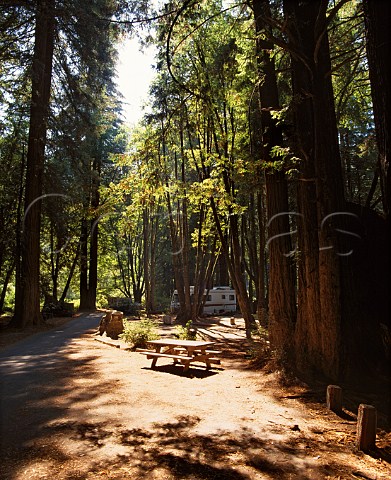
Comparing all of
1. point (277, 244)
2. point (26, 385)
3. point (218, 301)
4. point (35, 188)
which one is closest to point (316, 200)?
point (277, 244)

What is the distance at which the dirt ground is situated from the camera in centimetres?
384

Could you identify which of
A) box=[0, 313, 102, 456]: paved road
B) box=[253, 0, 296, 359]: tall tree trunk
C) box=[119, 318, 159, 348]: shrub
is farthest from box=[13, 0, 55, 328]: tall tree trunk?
box=[253, 0, 296, 359]: tall tree trunk

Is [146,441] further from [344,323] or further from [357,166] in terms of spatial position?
[357,166]

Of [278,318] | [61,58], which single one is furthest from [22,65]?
[278,318]

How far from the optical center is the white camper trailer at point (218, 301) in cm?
2823

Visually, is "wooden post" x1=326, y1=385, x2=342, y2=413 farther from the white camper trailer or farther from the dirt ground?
the white camper trailer

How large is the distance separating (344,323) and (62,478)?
5.50 meters

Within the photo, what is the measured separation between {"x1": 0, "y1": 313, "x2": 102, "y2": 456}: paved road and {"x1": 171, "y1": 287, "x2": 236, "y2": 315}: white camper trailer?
1642 centimetres

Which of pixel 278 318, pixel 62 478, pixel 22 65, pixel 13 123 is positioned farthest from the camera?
pixel 13 123

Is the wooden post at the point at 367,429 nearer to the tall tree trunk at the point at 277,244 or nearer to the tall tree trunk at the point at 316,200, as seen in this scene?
the tall tree trunk at the point at 316,200

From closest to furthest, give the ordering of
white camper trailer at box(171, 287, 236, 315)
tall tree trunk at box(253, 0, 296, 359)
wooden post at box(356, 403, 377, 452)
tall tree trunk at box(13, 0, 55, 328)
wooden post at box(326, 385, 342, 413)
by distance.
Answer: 1. wooden post at box(356, 403, 377, 452)
2. wooden post at box(326, 385, 342, 413)
3. tall tree trunk at box(253, 0, 296, 359)
4. tall tree trunk at box(13, 0, 55, 328)
5. white camper trailer at box(171, 287, 236, 315)

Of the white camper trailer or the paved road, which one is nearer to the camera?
the paved road

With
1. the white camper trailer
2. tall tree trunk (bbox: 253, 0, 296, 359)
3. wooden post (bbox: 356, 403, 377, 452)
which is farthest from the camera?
the white camper trailer

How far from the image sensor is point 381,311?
25.6 ft
